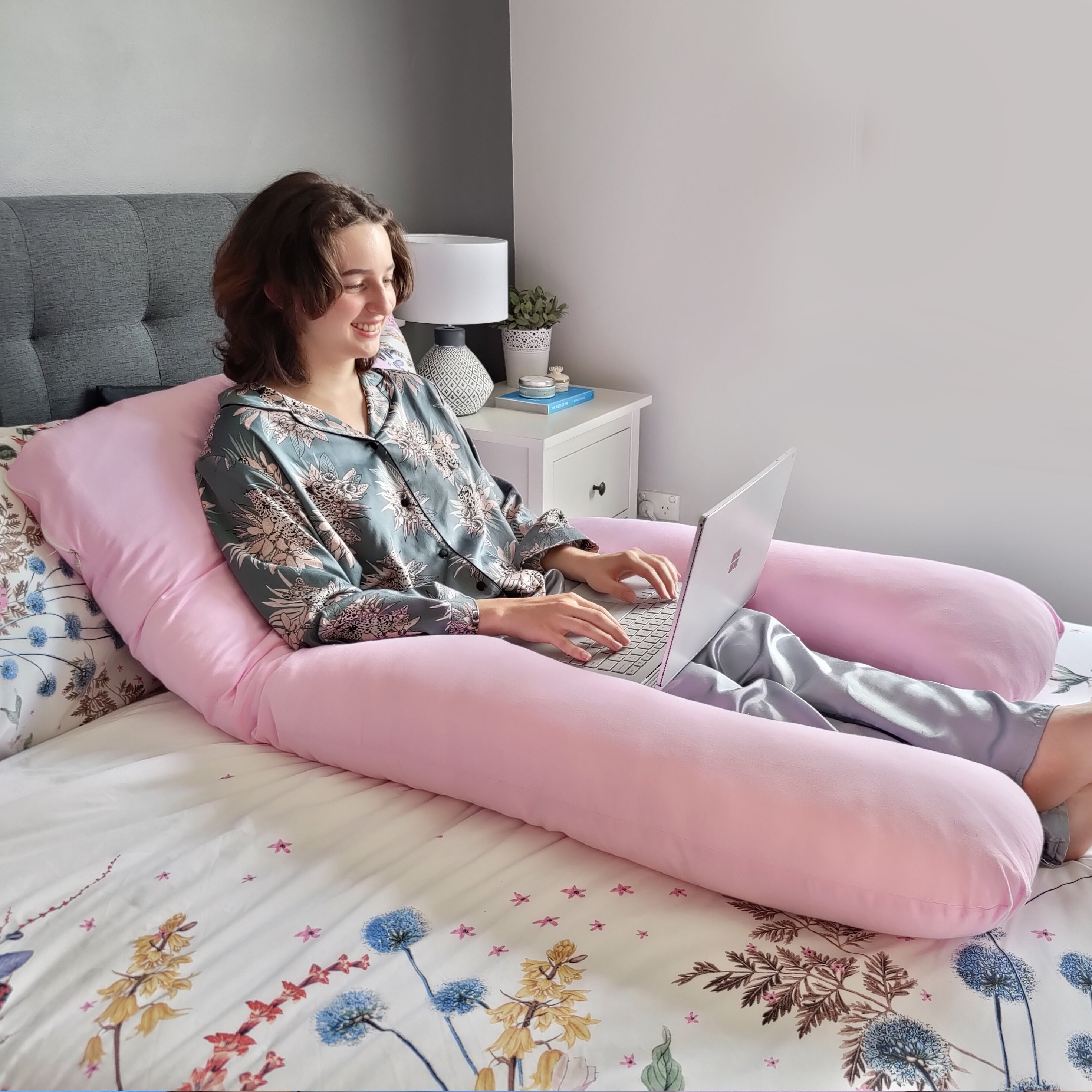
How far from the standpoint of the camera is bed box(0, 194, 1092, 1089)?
816 mm

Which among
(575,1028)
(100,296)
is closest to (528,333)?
(100,296)

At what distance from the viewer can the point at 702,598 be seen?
1.21 meters

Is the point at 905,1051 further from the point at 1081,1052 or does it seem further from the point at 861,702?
the point at 861,702

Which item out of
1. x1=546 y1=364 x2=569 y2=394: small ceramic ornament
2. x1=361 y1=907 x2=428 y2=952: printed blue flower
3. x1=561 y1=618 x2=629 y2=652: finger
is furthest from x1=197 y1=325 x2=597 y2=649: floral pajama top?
x1=546 y1=364 x2=569 y2=394: small ceramic ornament

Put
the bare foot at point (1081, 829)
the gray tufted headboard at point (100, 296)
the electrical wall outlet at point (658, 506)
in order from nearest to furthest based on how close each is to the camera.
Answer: the bare foot at point (1081, 829) < the gray tufted headboard at point (100, 296) < the electrical wall outlet at point (658, 506)

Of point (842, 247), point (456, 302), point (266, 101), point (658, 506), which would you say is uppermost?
point (266, 101)

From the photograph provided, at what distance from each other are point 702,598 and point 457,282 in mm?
1256

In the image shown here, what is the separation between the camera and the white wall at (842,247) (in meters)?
2.11

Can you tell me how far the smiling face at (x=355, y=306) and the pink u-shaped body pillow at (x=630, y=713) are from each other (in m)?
0.20

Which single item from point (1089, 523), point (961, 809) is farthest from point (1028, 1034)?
point (1089, 523)

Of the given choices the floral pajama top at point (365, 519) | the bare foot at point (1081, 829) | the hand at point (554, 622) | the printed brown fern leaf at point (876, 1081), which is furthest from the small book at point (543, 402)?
the printed brown fern leaf at point (876, 1081)

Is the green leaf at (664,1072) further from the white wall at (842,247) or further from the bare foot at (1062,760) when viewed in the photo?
the white wall at (842,247)

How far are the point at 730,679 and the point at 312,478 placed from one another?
62 cm

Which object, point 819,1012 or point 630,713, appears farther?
point 630,713
